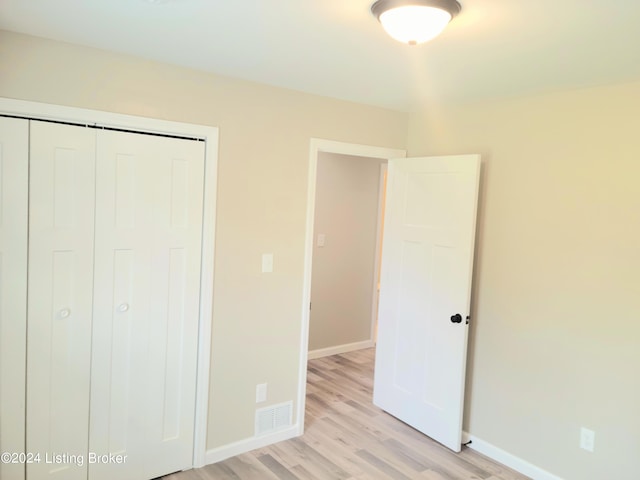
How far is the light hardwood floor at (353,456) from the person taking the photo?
2742 millimetres

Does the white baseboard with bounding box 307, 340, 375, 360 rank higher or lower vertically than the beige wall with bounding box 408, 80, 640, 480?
lower

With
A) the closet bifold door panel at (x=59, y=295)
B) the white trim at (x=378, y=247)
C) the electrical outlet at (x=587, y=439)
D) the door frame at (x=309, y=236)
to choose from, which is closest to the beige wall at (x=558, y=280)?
the electrical outlet at (x=587, y=439)

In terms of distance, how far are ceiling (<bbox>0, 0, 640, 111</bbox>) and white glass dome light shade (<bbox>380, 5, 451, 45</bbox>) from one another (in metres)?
0.10

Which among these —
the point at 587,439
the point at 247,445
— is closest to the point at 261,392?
the point at 247,445

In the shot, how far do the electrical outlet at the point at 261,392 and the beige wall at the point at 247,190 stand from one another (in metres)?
0.04

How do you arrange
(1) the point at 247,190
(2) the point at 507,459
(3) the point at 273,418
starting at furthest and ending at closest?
(3) the point at 273,418
(2) the point at 507,459
(1) the point at 247,190

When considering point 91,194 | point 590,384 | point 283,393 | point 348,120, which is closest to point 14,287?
point 91,194

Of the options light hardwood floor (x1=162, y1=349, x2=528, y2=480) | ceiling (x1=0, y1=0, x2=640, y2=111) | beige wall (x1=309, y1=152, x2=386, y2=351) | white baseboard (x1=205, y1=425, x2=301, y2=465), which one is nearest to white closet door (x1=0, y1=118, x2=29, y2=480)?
ceiling (x1=0, y1=0, x2=640, y2=111)

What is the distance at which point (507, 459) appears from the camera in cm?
292

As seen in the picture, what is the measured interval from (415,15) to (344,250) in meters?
3.40

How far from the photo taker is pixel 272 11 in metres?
1.72

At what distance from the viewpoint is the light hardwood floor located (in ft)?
9.00

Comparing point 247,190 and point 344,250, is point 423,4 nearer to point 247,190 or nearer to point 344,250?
point 247,190

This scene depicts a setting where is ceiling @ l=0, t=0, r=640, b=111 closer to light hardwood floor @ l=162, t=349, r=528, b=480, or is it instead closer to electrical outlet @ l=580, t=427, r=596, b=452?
electrical outlet @ l=580, t=427, r=596, b=452
